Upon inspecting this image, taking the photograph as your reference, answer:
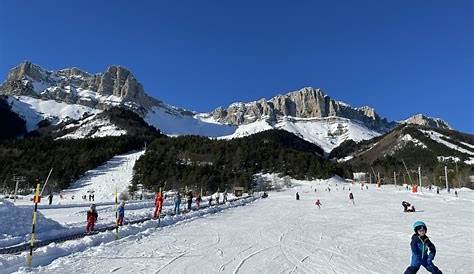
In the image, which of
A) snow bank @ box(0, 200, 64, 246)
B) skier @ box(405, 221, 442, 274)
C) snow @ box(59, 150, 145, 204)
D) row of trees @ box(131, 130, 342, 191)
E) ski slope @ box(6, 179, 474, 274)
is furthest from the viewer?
row of trees @ box(131, 130, 342, 191)

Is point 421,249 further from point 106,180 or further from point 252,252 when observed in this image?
point 106,180

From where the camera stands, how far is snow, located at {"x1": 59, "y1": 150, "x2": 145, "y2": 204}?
446 ft

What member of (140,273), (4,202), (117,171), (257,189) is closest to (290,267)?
(140,273)

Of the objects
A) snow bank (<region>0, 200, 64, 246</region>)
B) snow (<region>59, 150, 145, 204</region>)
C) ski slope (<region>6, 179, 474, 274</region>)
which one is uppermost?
snow (<region>59, 150, 145, 204</region>)

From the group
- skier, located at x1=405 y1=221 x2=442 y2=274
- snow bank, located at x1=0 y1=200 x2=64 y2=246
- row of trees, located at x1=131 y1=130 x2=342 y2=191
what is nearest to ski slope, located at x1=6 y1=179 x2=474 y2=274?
skier, located at x1=405 y1=221 x2=442 y2=274

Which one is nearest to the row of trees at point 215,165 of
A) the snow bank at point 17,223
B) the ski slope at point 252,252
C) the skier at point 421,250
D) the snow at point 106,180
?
the snow at point 106,180

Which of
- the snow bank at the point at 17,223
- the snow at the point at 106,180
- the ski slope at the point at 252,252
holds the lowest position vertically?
the ski slope at the point at 252,252

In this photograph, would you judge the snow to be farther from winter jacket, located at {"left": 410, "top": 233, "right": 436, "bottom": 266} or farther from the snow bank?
winter jacket, located at {"left": 410, "top": 233, "right": 436, "bottom": 266}

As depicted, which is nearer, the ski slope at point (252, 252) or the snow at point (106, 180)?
the ski slope at point (252, 252)

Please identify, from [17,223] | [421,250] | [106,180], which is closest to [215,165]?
[106,180]

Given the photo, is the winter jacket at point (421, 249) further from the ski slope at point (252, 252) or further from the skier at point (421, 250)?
the ski slope at point (252, 252)

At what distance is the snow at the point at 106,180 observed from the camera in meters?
136

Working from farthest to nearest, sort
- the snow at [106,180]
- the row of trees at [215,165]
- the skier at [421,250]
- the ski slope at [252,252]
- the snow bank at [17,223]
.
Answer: the row of trees at [215,165], the snow at [106,180], the snow bank at [17,223], the ski slope at [252,252], the skier at [421,250]

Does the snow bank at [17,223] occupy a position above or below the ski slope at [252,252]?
above
